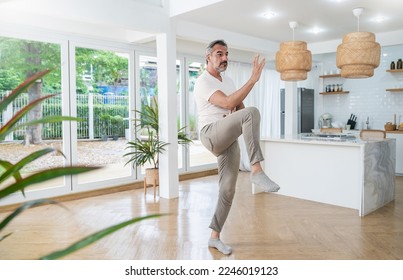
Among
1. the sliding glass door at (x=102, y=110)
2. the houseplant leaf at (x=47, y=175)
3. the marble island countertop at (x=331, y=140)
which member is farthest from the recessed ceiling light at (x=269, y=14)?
the houseplant leaf at (x=47, y=175)

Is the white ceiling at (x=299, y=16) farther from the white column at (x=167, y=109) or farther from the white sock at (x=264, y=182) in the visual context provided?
the white sock at (x=264, y=182)

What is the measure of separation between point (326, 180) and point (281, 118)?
3.94 meters

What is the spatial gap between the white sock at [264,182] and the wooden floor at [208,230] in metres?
0.85

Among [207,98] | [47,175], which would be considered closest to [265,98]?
[207,98]

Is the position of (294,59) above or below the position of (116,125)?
above

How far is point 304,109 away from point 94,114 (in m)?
4.90

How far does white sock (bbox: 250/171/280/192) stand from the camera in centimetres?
237

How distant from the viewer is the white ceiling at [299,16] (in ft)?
15.1

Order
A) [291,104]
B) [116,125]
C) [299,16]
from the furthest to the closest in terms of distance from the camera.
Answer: [291,104] → [116,125] → [299,16]

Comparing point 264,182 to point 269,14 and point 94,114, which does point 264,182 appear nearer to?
point 269,14

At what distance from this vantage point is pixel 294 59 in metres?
4.77

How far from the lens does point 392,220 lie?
3.95m
